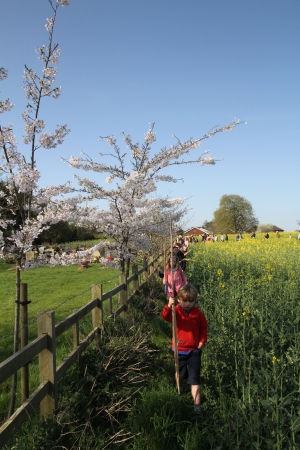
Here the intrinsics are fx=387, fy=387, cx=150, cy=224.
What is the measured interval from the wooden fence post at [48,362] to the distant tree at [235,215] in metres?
86.7

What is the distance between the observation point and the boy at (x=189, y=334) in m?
4.25

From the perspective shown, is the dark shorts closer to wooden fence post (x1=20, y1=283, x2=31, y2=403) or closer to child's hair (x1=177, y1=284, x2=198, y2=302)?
child's hair (x1=177, y1=284, x2=198, y2=302)

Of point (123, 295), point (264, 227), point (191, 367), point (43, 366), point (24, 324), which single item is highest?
point (264, 227)

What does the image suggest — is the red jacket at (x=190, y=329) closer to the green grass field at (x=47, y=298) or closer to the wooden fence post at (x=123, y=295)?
the green grass field at (x=47, y=298)

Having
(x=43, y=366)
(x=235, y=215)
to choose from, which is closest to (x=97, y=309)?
(x=43, y=366)

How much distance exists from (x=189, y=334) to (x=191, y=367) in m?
0.35

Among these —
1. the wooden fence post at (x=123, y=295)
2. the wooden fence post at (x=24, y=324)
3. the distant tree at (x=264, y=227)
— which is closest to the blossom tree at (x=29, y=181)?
the wooden fence post at (x=24, y=324)

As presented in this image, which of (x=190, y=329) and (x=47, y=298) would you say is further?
(x=47, y=298)

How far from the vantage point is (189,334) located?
14.2ft

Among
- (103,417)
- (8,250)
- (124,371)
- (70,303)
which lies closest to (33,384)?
(124,371)

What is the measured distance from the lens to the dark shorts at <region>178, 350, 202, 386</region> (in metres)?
4.17

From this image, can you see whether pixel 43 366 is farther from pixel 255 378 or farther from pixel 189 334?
pixel 255 378

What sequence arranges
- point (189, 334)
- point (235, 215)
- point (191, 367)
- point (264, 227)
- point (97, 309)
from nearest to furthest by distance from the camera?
point (191, 367), point (189, 334), point (97, 309), point (264, 227), point (235, 215)

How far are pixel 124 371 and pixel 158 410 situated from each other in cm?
93
